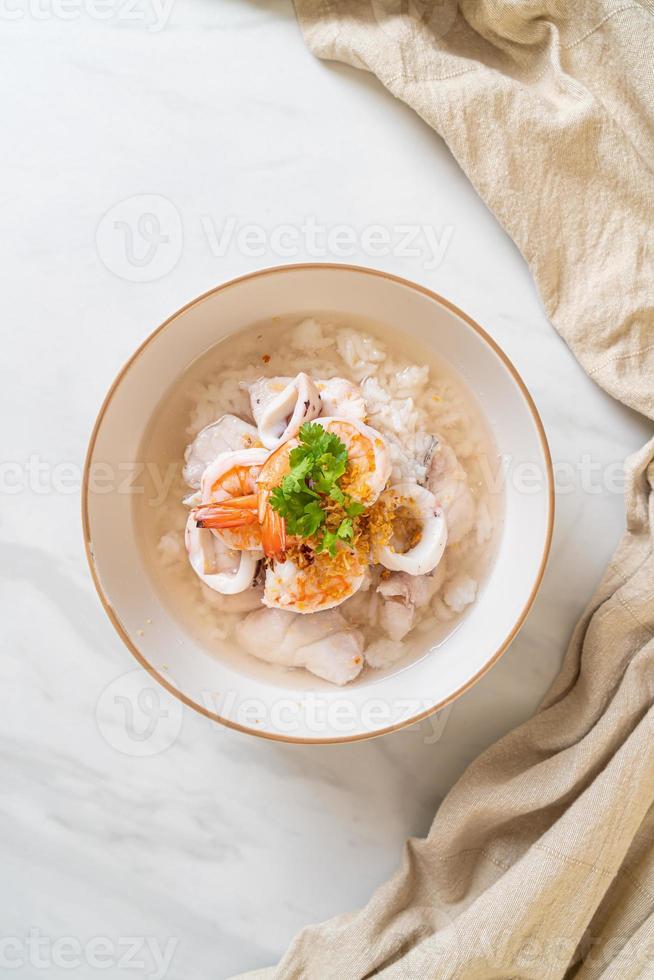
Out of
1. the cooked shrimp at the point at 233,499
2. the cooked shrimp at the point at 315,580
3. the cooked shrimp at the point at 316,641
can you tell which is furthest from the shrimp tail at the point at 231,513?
the cooked shrimp at the point at 316,641

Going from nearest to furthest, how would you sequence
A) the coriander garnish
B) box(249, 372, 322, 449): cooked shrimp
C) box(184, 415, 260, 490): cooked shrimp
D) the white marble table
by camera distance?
the coriander garnish → box(249, 372, 322, 449): cooked shrimp → box(184, 415, 260, 490): cooked shrimp → the white marble table

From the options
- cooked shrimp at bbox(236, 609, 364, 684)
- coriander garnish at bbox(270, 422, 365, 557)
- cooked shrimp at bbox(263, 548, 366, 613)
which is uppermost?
coriander garnish at bbox(270, 422, 365, 557)

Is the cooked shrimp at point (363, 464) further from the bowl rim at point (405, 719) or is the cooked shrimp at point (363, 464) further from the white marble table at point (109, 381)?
the white marble table at point (109, 381)

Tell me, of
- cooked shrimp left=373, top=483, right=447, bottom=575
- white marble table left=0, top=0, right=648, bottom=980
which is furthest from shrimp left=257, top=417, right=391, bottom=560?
white marble table left=0, top=0, right=648, bottom=980

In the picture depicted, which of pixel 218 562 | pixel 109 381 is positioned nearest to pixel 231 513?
pixel 218 562

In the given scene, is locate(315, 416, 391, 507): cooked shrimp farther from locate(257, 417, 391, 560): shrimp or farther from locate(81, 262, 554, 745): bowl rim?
locate(81, 262, 554, 745): bowl rim

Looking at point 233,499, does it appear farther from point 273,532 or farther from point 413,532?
point 413,532
